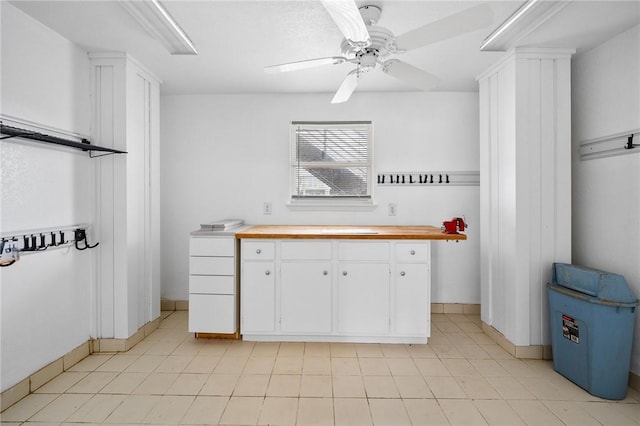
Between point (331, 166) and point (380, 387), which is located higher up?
point (331, 166)

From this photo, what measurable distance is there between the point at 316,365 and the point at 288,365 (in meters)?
0.22

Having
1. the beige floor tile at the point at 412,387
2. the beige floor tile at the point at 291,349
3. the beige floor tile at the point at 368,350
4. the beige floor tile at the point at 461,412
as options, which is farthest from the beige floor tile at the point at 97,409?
the beige floor tile at the point at 461,412

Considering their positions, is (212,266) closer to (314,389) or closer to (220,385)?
(220,385)

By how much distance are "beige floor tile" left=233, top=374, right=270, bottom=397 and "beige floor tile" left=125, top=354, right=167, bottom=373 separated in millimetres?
732

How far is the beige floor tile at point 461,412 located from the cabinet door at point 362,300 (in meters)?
0.81

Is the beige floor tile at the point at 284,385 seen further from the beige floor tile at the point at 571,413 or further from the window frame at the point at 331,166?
the window frame at the point at 331,166

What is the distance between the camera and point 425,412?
1.86 metres

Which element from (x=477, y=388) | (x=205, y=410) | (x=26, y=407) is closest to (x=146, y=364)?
(x=26, y=407)

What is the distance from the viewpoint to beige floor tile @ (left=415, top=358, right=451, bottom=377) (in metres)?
2.29

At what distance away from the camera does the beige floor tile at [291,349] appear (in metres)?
2.55

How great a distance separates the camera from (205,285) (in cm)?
271

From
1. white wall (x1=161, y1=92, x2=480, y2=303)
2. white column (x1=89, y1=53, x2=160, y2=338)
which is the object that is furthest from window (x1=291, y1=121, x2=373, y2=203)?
white column (x1=89, y1=53, x2=160, y2=338)

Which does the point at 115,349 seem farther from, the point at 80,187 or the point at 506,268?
the point at 506,268

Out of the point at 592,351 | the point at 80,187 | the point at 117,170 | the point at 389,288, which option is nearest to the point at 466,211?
the point at 389,288
